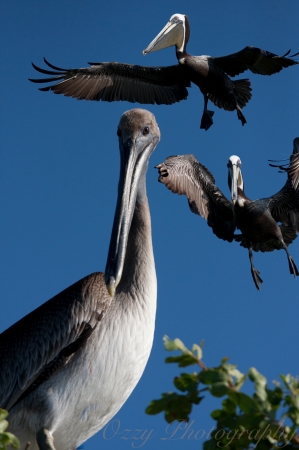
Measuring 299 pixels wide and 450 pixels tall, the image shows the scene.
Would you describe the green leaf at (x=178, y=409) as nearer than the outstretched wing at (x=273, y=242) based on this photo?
Yes

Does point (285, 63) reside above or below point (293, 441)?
above

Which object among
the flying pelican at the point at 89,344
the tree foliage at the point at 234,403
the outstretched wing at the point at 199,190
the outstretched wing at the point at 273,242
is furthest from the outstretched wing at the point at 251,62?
the tree foliage at the point at 234,403

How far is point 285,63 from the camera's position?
8.61 meters

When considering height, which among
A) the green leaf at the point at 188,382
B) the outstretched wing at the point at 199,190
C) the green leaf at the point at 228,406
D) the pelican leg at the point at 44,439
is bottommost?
the pelican leg at the point at 44,439

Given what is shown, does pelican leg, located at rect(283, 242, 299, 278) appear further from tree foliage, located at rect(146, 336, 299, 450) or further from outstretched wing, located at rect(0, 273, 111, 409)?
tree foliage, located at rect(146, 336, 299, 450)

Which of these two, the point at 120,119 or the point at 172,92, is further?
the point at 172,92

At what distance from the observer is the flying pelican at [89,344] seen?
3648mm

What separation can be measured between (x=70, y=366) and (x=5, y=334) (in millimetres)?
643

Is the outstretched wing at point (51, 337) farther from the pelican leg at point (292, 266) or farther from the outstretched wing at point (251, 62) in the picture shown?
the outstretched wing at point (251, 62)

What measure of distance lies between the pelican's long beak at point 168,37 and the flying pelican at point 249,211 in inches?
82.0

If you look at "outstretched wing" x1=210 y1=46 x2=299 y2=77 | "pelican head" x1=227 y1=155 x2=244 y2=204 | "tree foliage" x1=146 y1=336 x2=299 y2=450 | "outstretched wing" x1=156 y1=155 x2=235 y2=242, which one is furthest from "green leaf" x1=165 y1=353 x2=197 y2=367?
"outstretched wing" x1=210 y1=46 x2=299 y2=77

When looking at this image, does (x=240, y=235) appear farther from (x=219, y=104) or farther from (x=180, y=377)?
(x=180, y=377)

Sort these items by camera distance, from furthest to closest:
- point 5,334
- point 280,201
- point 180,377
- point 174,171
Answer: point 280,201, point 174,171, point 5,334, point 180,377

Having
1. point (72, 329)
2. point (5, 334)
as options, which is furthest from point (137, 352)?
point (5, 334)
